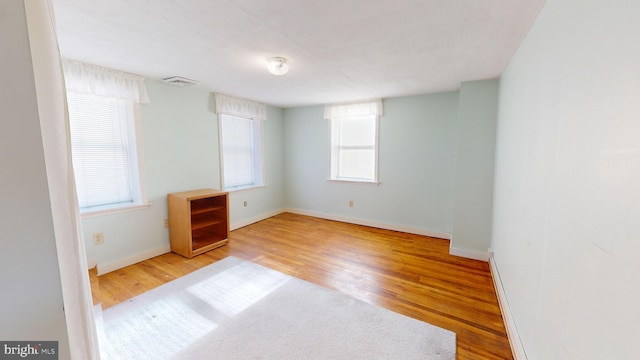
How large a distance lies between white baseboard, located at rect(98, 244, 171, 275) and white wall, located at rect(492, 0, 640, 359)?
3.60 meters

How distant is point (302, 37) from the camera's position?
1803 mm

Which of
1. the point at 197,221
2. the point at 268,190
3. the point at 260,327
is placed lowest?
the point at 260,327

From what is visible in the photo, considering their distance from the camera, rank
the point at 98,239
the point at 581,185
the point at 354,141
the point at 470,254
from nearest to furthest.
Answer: the point at 581,185 → the point at 98,239 → the point at 470,254 → the point at 354,141

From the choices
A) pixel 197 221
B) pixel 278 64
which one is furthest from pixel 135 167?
pixel 278 64

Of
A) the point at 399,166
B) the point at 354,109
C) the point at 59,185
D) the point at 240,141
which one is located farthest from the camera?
the point at 240,141

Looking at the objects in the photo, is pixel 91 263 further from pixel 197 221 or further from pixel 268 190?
pixel 268 190

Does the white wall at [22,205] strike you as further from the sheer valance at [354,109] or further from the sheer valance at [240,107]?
the sheer valance at [354,109]

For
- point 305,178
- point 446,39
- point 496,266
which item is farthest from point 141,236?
point 496,266

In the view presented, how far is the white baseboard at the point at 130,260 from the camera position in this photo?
260cm

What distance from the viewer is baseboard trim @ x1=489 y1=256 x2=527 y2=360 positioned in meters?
1.51

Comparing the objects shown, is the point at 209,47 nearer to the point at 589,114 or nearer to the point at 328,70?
the point at 328,70

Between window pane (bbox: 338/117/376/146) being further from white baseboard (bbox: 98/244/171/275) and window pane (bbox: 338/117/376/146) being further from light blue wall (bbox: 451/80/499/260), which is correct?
white baseboard (bbox: 98/244/171/275)

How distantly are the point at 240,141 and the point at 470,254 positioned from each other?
379cm

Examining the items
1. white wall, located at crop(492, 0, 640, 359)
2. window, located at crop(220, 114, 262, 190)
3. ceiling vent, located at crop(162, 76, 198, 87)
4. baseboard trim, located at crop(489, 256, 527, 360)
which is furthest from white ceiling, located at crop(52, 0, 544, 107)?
baseboard trim, located at crop(489, 256, 527, 360)
